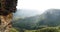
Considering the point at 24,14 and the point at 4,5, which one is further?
the point at 24,14

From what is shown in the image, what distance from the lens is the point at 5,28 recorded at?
27.0 feet

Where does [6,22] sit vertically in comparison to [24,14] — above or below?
above

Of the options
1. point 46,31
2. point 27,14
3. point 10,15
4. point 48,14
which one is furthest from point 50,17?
point 10,15

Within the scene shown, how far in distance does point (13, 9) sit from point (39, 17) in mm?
52590

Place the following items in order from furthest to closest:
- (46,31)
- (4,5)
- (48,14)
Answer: (48,14), (46,31), (4,5)

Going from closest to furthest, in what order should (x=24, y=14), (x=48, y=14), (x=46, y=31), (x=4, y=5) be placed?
(x=4, y=5) < (x=46, y=31) < (x=48, y=14) < (x=24, y=14)

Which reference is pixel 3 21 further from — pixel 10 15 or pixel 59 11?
A: pixel 59 11

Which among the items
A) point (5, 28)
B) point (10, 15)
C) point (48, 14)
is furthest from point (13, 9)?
point (48, 14)

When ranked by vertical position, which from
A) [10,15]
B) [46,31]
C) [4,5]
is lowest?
[46,31]

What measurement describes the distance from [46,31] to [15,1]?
23570 millimetres

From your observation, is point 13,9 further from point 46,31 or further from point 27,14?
point 27,14

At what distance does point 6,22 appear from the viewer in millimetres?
8297

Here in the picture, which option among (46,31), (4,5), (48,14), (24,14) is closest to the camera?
(4,5)

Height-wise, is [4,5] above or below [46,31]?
above
